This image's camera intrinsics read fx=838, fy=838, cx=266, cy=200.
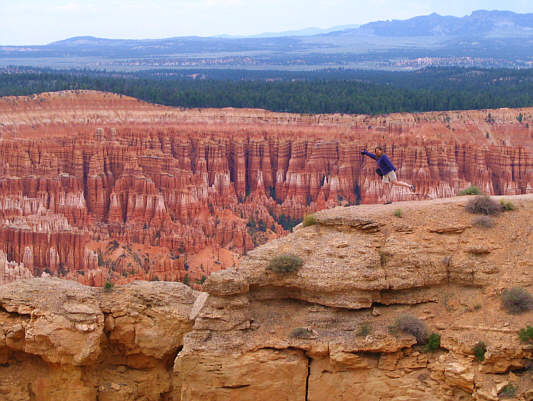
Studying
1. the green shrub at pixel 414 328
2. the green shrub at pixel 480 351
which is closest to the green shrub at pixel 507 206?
the green shrub at pixel 414 328

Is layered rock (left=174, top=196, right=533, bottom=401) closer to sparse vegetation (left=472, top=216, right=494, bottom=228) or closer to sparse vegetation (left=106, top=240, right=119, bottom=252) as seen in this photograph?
sparse vegetation (left=472, top=216, right=494, bottom=228)

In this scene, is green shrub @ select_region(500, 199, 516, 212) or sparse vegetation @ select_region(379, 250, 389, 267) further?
green shrub @ select_region(500, 199, 516, 212)

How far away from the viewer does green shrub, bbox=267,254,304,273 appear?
22.1m

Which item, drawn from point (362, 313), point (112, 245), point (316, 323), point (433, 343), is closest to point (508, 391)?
point (433, 343)

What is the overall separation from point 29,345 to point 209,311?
Answer: 554cm

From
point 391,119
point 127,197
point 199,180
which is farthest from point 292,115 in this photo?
point 127,197

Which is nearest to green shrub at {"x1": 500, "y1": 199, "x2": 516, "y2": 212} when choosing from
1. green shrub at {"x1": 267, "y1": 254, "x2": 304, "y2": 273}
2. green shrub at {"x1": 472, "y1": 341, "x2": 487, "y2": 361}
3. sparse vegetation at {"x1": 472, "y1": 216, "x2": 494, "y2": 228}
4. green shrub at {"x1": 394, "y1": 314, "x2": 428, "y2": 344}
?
sparse vegetation at {"x1": 472, "y1": 216, "x2": 494, "y2": 228}

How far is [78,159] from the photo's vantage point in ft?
224

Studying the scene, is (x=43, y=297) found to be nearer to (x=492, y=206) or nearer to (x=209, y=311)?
(x=209, y=311)

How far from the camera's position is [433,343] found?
809 inches

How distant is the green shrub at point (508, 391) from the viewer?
1864 cm

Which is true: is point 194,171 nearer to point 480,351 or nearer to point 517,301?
point 517,301

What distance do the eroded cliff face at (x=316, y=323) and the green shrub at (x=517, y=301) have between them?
0.71 ft

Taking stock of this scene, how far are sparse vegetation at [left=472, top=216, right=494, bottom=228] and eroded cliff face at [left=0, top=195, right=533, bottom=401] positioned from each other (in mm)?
149
